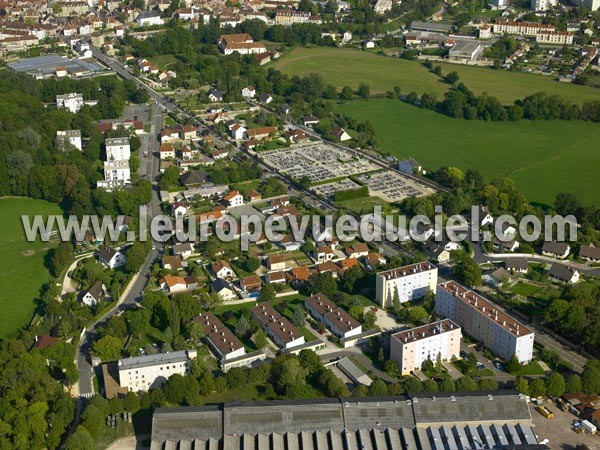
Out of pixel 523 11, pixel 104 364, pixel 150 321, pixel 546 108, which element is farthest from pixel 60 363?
pixel 523 11

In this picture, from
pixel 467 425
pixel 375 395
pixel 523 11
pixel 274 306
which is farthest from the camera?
pixel 523 11

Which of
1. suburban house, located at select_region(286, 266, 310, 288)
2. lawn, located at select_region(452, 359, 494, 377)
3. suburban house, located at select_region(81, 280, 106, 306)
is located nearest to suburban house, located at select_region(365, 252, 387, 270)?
suburban house, located at select_region(286, 266, 310, 288)

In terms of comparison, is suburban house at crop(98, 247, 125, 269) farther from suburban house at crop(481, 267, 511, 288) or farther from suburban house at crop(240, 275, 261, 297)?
suburban house at crop(481, 267, 511, 288)

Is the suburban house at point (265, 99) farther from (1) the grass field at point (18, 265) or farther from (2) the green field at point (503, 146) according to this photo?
(1) the grass field at point (18, 265)

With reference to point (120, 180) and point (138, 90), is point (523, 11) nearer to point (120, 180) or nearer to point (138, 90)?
point (138, 90)

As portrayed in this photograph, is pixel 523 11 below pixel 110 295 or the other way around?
the other way around

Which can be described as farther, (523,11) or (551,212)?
(523,11)
